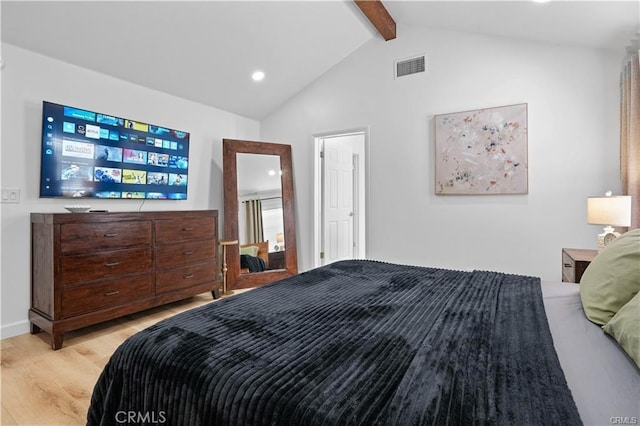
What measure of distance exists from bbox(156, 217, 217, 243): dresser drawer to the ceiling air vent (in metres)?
2.70

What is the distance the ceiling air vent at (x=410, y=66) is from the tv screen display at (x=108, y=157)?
101 inches

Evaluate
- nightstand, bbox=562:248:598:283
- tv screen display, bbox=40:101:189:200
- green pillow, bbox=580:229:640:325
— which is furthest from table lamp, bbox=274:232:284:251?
green pillow, bbox=580:229:640:325

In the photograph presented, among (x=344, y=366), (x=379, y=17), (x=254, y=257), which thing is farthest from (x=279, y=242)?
(x=344, y=366)

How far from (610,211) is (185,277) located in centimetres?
359

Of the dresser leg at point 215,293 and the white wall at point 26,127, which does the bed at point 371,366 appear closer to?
the white wall at point 26,127

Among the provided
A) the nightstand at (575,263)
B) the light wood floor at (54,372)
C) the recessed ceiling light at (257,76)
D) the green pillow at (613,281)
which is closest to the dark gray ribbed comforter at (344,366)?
the green pillow at (613,281)

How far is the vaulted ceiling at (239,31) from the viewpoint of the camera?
247 cm

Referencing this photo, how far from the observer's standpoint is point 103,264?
2672 millimetres

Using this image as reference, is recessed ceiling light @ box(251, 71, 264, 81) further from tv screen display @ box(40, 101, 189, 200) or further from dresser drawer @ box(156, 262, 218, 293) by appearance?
dresser drawer @ box(156, 262, 218, 293)

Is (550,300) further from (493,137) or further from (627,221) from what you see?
(493,137)

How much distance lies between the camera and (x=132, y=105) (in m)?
3.31

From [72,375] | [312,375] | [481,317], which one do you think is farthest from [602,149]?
[72,375]

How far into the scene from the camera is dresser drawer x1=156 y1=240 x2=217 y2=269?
3.11 m

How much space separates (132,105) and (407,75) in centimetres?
296
